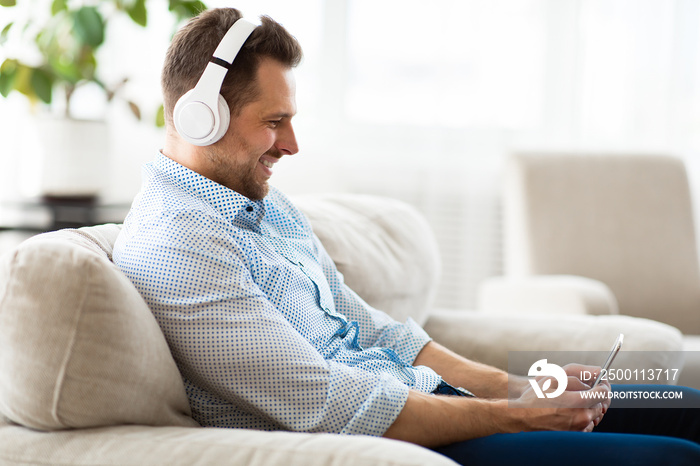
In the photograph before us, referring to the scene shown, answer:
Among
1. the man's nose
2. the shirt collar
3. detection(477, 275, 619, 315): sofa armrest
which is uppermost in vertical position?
the man's nose

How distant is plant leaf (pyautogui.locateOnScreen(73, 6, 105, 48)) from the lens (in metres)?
2.13

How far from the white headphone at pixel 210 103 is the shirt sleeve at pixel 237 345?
0.15 m

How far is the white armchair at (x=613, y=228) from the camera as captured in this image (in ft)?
7.88

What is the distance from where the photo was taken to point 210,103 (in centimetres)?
112

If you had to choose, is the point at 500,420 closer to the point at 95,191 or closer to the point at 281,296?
the point at 281,296

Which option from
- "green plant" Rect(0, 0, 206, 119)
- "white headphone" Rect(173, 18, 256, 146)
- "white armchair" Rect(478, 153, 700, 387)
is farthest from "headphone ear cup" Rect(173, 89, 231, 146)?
"white armchair" Rect(478, 153, 700, 387)

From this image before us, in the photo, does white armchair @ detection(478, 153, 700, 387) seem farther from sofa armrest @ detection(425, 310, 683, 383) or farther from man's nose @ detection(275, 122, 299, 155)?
man's nose @ detection(275, 122, 299, 155)

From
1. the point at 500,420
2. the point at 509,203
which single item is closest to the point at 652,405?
the point at 500,420

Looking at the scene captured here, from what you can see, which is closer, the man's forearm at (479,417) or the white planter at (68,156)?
the man's forearm at (479,417)

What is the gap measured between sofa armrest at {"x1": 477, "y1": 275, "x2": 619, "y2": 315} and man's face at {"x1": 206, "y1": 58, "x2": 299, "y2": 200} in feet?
3.51

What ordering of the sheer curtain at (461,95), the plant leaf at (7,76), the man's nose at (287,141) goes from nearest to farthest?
the man's nose at (287,141)
the plant leaf at (7,76)
the sheer curtain at (461,95)

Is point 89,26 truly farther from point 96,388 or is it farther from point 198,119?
point 96,388

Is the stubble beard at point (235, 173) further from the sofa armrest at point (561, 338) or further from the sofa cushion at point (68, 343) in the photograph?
the sofa armrest at point (561, 338)

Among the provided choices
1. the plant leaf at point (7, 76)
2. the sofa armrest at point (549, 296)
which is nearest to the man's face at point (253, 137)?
the sofa armrest at point (549, 296)
